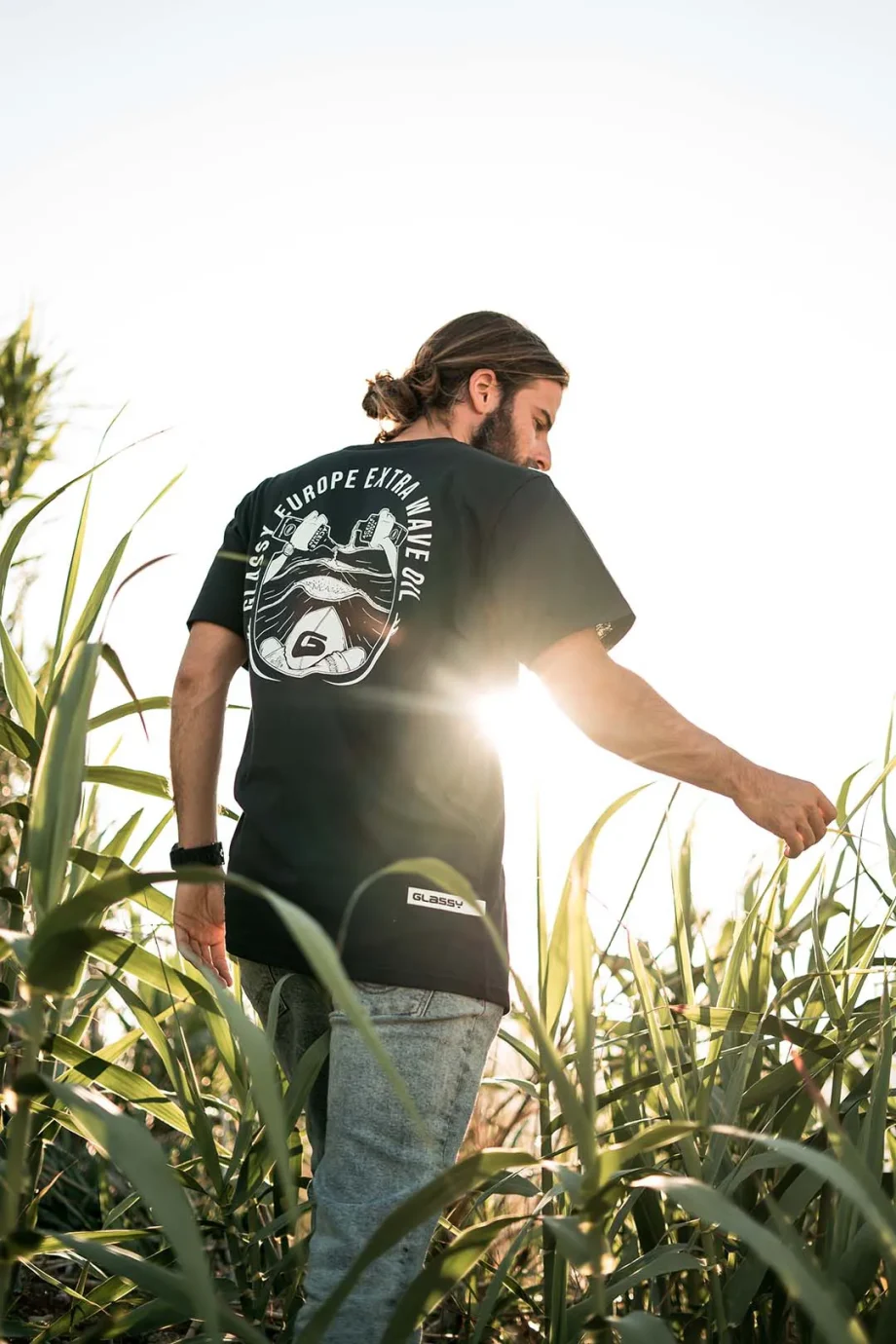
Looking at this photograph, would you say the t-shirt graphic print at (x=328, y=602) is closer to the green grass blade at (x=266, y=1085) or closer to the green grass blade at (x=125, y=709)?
the green grass blade at (x=125, y=709)

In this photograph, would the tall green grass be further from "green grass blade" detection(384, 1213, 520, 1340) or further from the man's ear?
the man's ear

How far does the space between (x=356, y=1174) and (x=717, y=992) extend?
1.80 ft

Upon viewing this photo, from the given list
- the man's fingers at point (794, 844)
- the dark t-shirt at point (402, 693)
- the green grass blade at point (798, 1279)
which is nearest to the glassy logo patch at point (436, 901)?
the dark t-shirt at point (402, 693)

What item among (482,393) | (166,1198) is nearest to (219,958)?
(482,393)

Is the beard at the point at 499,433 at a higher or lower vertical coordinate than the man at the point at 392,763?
higher

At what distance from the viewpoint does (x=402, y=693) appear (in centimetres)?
167

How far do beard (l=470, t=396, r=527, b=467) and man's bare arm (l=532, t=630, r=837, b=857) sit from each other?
22.8 inches

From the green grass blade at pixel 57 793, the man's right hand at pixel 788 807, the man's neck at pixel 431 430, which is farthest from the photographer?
the man's neck at pixel 431 430

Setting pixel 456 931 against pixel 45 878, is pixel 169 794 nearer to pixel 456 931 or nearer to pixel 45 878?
pixel 456 931

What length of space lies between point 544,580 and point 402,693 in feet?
0.77

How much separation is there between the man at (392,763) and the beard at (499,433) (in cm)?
25

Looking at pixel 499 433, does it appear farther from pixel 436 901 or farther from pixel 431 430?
pixel 436 901

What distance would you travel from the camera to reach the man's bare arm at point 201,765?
189 centimetres

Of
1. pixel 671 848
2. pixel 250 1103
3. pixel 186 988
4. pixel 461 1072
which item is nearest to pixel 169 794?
pixel 186 988
